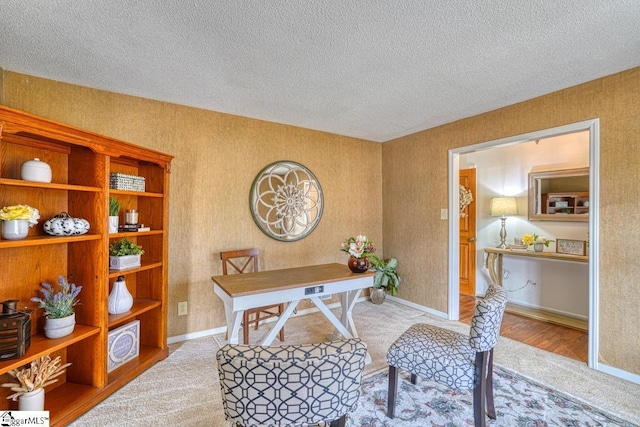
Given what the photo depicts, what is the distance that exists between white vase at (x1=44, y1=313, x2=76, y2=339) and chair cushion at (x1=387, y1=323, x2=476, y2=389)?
2073 mm

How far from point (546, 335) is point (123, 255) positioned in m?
4.12

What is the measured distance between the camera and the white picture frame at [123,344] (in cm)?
213

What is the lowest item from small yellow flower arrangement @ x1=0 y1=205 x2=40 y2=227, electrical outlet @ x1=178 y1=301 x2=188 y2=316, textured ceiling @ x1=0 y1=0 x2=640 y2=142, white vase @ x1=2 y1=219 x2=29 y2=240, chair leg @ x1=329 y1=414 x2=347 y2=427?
electrical outlet @ x1=178 y1=301 x2=188 y2=316

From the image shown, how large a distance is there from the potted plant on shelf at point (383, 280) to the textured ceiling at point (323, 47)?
2177 millimetres

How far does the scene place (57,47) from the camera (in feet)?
6.19

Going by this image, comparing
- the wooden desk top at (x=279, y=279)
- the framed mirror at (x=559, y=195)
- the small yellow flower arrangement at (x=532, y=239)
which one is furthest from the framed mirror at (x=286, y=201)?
the framed mirror at (x=559, y=195)

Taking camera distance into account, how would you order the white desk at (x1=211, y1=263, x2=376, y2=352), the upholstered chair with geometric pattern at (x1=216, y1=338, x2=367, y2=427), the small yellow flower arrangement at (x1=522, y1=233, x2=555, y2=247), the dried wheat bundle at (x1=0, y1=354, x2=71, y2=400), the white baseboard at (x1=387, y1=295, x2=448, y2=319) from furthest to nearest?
the small yellow flower arrangement at (x1=522, y1=233, x2=555, y2=247) < the white baseboard at (x1=387, y1=295, x2=448, y2=319) < the white desk at (x1=211, y1=263, x2=376, y2=352) < the dried wheat bundle at (x1=0, y1=354, x2=71, y2=400) < the upholstered chair with geometric pattern at (x1=216, y1=338, x2=367, y2=427)

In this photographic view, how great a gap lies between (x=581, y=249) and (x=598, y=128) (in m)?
1.69

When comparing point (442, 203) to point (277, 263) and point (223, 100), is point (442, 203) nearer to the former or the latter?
point (277, 263)

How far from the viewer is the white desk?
2.03m

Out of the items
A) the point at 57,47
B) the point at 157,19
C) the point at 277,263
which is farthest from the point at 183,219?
the point at 157,19

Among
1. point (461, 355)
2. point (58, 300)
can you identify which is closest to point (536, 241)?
point (461, 355)

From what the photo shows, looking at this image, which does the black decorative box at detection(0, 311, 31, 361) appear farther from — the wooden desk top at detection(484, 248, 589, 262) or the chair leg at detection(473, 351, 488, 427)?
the wooden desk top at detection(484, 248, 589, 262)

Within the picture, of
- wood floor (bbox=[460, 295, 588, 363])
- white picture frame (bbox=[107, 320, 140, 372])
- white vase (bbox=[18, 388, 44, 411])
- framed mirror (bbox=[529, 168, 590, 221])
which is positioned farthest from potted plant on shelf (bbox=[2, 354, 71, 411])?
framed mirror (bbox=[529, 168, 590, 221])
